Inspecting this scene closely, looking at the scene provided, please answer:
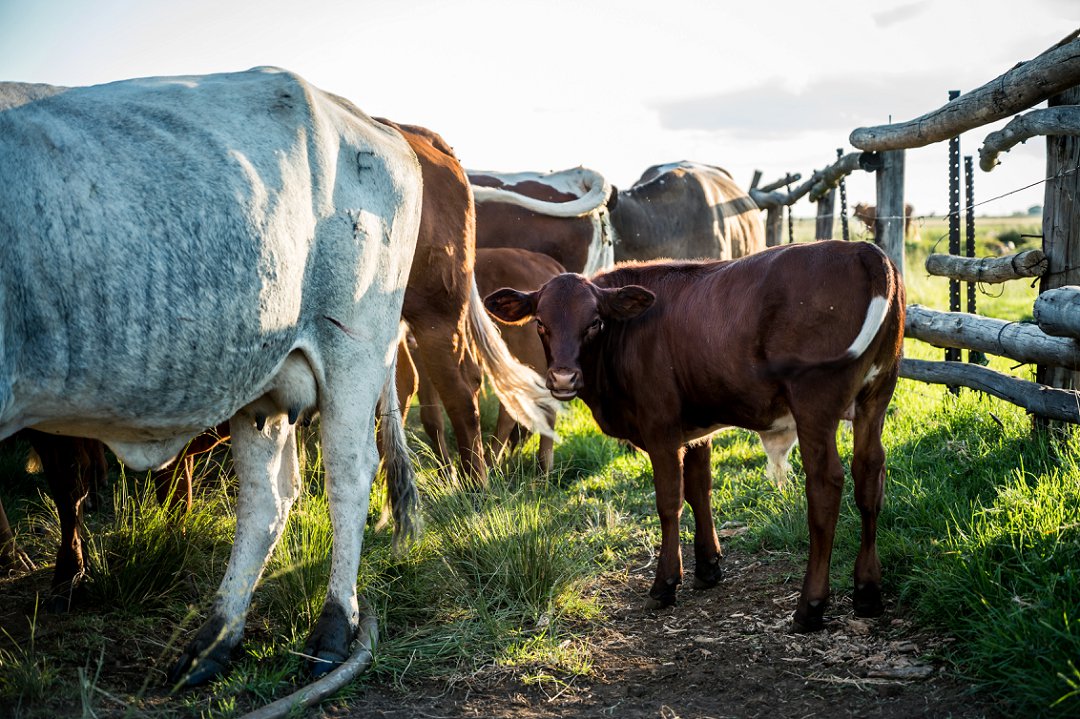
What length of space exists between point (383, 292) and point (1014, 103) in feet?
11.5

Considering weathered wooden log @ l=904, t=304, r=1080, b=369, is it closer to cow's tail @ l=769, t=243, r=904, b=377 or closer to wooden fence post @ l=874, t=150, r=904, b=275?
wooden fence post @ l=874, t=150, r=904, b=275

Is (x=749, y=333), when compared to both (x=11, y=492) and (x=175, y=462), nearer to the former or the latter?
(x=175, y=462)

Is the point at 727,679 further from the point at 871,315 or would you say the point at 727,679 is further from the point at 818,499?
the point at 871,315

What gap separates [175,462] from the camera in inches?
203

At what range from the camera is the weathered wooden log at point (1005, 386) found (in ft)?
16.1

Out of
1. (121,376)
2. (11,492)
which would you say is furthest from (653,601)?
(11,492)

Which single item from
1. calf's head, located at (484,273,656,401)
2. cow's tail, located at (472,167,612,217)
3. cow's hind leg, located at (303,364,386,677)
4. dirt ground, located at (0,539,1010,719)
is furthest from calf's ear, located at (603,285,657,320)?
cow's tail, located at (472,167,612,217)

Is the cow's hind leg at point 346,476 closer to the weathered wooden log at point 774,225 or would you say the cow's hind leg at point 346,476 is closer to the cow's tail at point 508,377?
the cow's tail at point 508,377

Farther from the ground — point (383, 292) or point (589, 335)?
point (383, 292)

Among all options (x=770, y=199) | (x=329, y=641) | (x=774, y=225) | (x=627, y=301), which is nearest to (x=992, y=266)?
(x=627, y=301)

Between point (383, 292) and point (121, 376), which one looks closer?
point (121, 376)

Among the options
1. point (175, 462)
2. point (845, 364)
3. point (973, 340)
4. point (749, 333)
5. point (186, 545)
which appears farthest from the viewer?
point (973, 340)

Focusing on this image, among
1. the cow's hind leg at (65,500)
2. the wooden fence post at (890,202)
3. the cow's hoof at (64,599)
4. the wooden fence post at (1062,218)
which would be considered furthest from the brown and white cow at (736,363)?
the wooden fence post at (890,202)

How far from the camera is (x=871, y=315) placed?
3959 mm
